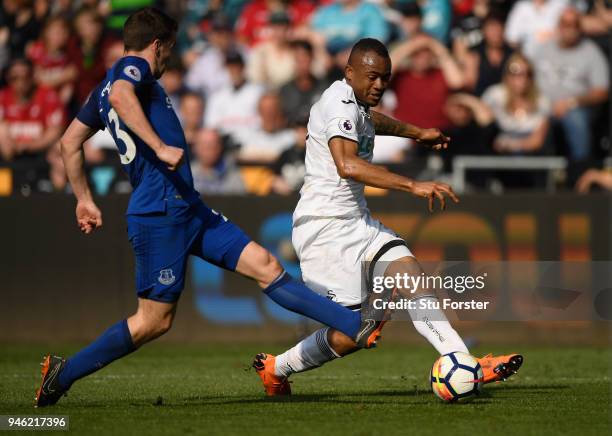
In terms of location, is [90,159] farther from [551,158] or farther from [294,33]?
[551,158]

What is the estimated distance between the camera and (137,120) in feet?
25.1

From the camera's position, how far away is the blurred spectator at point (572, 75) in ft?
52.4

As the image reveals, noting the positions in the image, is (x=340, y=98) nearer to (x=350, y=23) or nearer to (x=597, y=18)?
(x=350, y=23)

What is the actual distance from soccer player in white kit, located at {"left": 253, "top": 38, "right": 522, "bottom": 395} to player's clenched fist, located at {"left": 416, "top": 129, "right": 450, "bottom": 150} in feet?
1.91

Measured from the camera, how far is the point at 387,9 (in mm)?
17594

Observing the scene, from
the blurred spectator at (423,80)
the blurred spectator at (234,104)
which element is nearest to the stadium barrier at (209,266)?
the blurred spectator at (423,80)

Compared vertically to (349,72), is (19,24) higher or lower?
higher

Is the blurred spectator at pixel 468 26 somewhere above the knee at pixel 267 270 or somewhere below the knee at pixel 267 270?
above

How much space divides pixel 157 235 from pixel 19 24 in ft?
39.7

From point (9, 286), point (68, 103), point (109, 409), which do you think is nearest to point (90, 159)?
point (68, 103)

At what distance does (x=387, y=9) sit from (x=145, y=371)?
8161 mm

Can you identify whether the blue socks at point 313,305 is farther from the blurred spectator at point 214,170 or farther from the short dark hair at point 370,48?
the blurred spectator at point 214,170

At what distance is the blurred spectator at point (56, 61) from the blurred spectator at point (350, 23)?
3.69 metres

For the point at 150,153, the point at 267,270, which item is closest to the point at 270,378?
the point at 267,270
